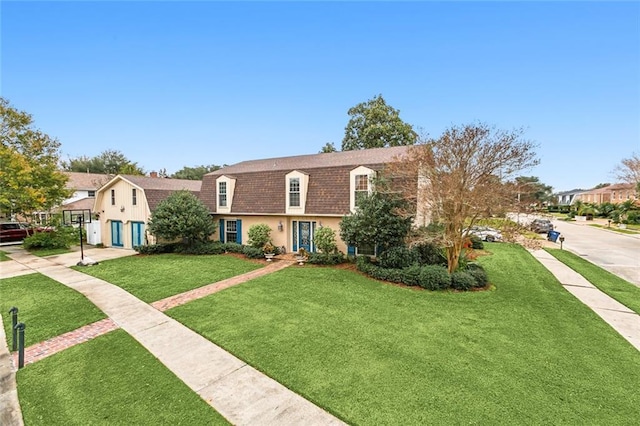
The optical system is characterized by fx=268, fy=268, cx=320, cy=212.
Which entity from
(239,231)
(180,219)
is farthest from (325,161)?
(180,219)

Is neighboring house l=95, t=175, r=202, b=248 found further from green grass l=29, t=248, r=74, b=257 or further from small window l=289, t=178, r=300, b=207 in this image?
small window l=289, t=178, r=300, b=207

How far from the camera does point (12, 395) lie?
466cm

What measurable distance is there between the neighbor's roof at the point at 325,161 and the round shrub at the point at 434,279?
546cm

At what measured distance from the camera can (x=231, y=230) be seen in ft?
57.6

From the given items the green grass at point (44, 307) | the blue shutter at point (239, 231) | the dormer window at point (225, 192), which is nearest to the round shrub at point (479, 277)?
the green grass at point (44, 307)

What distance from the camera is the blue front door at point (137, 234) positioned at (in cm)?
1750

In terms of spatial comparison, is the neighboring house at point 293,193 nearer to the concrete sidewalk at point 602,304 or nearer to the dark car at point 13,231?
the concrete sidewalk at point 602,304

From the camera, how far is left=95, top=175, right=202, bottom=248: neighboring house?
17.2 metres

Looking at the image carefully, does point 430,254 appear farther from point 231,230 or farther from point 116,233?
point 116,233

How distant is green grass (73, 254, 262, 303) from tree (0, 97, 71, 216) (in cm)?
895

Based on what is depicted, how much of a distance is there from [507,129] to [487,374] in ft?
25.7

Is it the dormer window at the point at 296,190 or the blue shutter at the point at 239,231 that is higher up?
the dormer window at the point at 296,190

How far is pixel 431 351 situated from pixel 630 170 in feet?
156

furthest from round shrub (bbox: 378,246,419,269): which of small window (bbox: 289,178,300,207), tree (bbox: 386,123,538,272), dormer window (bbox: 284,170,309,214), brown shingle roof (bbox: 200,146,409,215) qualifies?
small window (bbox: 289,178,300,207)
